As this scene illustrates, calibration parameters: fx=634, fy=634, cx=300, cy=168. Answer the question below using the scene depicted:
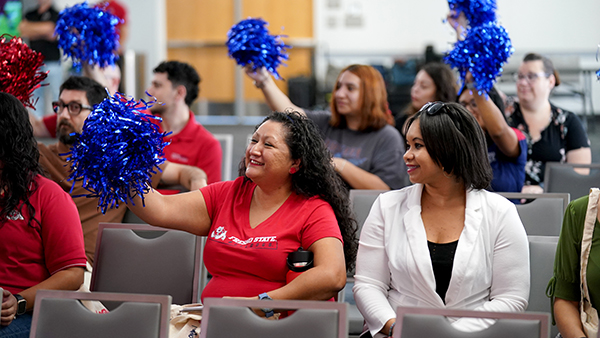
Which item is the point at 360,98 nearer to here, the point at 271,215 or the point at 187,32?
the point at 271,215

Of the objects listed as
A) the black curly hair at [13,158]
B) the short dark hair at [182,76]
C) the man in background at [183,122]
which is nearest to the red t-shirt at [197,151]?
the man in background at [183,122]

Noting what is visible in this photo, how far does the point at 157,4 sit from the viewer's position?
9883 millimetres

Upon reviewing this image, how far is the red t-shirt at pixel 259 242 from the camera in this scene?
1.96 meters

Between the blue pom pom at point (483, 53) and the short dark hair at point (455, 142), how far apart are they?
2.91ft

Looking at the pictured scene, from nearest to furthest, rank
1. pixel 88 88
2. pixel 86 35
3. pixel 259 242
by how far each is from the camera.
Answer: pixel 259 242, pixel 88 88, pixel 86 35

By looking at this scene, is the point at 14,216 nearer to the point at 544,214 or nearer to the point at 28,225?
the point at 28,225

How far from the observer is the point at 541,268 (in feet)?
6.91

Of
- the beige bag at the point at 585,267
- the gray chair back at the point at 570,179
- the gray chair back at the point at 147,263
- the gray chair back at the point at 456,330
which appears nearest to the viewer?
the gray chair back at the point at 456,330

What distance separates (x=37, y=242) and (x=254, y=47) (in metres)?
1.31

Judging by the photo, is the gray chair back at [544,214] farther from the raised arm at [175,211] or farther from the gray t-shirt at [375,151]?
the raised arm at [175,211]

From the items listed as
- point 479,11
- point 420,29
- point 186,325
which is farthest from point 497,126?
point 420,29

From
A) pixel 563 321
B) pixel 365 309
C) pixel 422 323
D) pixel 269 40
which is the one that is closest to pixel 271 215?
pixel 365 309

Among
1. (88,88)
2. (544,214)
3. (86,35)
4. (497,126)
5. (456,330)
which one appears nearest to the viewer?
(456,330)

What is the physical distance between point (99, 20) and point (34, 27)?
175 inches
